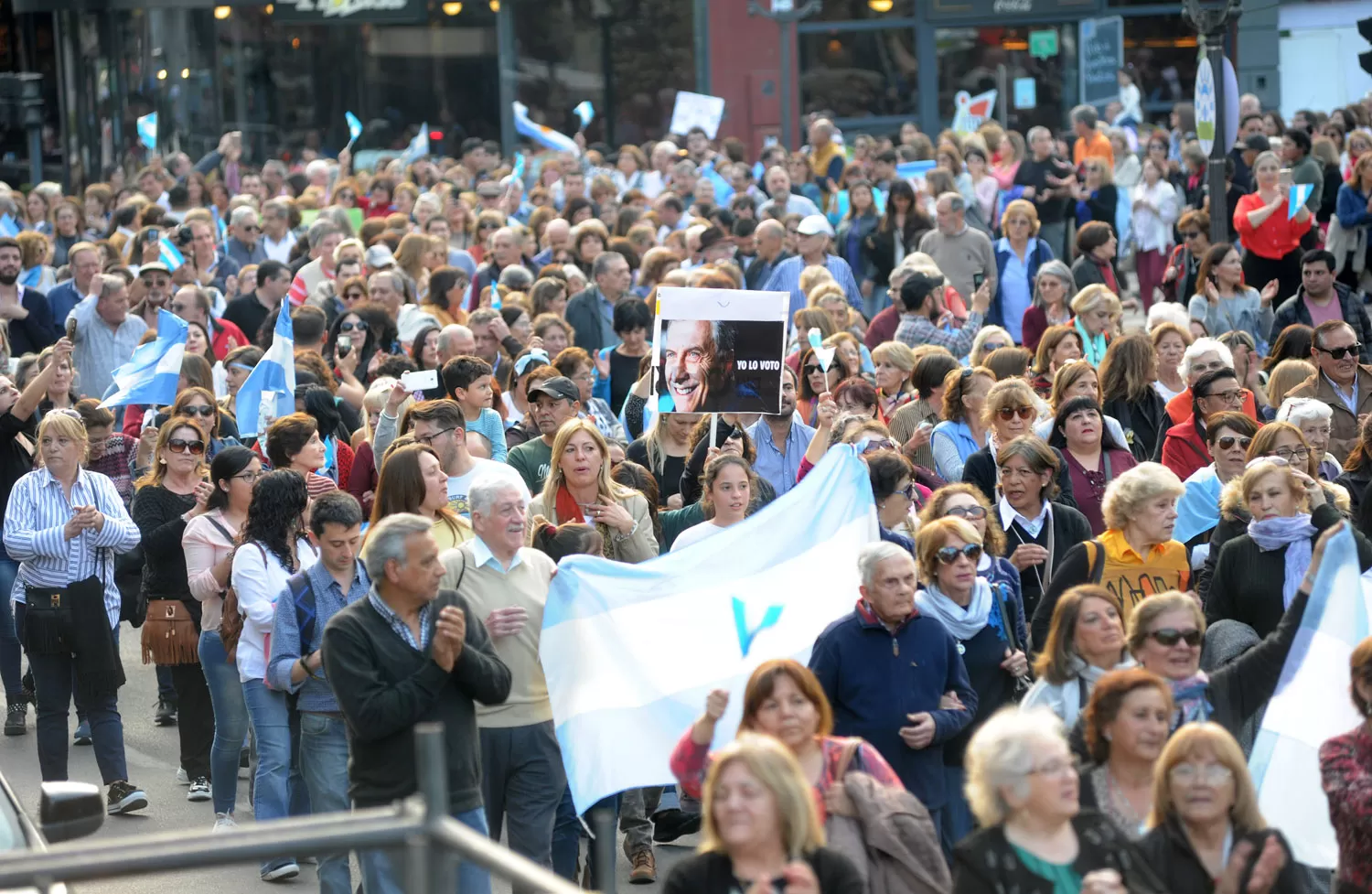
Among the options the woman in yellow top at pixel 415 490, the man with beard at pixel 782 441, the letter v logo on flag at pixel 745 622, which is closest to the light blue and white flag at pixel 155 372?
the man with beard at pixel 782 441

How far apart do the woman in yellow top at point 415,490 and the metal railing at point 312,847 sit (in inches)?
169

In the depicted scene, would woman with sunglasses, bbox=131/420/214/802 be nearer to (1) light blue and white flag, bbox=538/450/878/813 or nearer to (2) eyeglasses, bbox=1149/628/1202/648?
(1) light blue and white flag, bbox=538/450/878/813

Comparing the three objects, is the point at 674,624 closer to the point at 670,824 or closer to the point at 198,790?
the point at 670,824

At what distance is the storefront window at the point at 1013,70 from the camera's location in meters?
33.9

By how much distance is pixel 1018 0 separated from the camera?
33906 mm

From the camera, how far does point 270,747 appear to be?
26.7ft

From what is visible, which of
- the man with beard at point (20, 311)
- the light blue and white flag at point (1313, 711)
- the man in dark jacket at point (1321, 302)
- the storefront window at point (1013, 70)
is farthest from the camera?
the storefront window at point (1013, 70)

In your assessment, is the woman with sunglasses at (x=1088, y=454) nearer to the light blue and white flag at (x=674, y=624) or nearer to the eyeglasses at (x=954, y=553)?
the light blue and white flag at (x=674, y=624)

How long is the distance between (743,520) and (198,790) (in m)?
3.28

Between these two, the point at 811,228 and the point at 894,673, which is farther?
the point at 811,228

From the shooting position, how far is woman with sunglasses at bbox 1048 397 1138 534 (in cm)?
927

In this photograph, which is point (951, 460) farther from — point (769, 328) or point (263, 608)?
point (263, 608)

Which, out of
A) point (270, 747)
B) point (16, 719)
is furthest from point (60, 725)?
point (16, 719)

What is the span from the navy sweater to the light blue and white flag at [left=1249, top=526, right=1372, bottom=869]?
104cm
